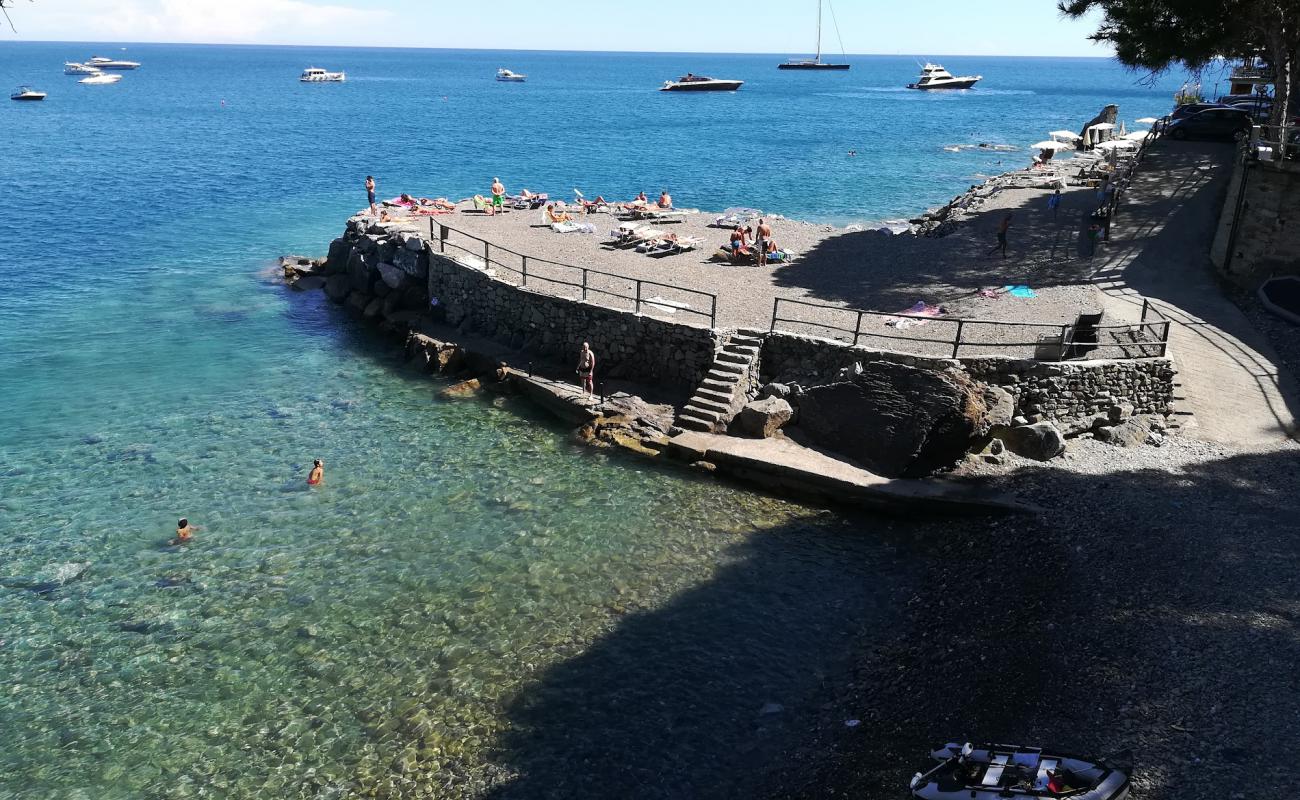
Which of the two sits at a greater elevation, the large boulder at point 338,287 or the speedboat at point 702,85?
the speedboat at point 702,85

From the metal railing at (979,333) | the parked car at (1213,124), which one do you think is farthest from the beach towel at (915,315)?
the parked car at (1213,124)

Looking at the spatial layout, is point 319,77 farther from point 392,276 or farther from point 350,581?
point 350,581

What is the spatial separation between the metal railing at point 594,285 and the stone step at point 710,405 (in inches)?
80.7

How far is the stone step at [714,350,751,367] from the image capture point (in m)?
21.6

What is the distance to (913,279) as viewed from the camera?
2625 centimetres

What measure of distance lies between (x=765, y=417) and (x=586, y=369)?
5.08 metres

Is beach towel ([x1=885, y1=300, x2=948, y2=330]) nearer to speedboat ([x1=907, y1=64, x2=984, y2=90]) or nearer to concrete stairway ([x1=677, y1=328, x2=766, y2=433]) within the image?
concrete stairway ([x1=677, y1=328, x2=766, y2=433])

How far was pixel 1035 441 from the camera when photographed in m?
19.1

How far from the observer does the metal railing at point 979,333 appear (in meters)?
20.2

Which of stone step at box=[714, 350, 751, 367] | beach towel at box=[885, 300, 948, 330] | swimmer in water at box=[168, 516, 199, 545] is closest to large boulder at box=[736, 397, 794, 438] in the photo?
stone step at box=[714, 350, 751, 367]

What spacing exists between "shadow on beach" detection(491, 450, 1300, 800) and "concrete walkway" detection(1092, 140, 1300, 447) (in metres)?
2.53

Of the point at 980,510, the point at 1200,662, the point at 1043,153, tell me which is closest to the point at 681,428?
the point at 980,510

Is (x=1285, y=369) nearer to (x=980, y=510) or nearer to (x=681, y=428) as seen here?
(x=980, y=510)

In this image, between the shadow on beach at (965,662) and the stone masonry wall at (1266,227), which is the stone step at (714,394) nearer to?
the shadow on beach at (965,662)
